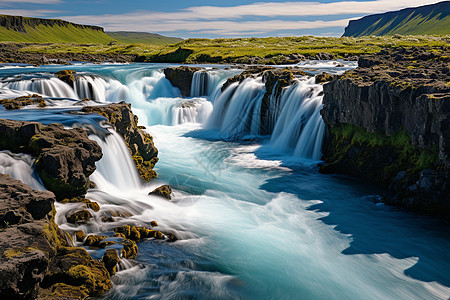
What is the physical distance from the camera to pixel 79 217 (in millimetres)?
12328

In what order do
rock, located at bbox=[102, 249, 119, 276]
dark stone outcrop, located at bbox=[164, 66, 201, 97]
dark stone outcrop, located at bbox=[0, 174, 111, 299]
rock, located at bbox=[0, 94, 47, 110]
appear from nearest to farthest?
1. dark stone outcrop, located at bbox=[0, 174, 111, 299]
2. rock, located at bbox=[102, 249, 119, 276]
3. rock, located at bbox=[0, 94, 47, 110]
4. dark stone outcrop, located at bbox=[164, 66, 201, 97]

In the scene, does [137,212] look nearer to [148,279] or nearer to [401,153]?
[148,279]

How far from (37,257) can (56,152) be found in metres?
5.69

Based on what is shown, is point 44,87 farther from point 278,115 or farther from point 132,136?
point 278,115

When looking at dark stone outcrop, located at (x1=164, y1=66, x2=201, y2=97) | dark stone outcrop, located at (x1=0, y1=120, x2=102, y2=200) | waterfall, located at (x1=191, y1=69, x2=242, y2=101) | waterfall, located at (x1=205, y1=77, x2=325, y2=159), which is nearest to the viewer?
dark stone outcrop, located at (x1=0, y1=120, x2=102, y2=200)

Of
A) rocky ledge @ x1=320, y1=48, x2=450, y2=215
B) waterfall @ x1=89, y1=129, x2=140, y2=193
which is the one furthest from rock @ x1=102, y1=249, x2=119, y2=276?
rocky ledge @ x1=320, y1=48, x2=450, y2=215

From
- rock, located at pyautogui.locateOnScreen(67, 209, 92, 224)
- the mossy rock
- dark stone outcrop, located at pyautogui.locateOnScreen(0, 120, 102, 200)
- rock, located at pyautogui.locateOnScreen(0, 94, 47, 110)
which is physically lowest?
the mossy rock

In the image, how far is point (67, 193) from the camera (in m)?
12.9

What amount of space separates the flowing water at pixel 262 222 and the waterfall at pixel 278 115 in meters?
0.11

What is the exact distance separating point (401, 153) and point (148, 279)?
13196 mm

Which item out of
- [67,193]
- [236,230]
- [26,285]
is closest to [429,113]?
[236,230]

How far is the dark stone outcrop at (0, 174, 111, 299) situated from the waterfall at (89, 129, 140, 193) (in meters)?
5.43

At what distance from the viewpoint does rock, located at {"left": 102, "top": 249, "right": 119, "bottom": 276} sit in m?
10.2

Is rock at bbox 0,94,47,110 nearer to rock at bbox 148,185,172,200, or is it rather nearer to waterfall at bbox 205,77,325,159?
rock at bbox 148,185,172,200
